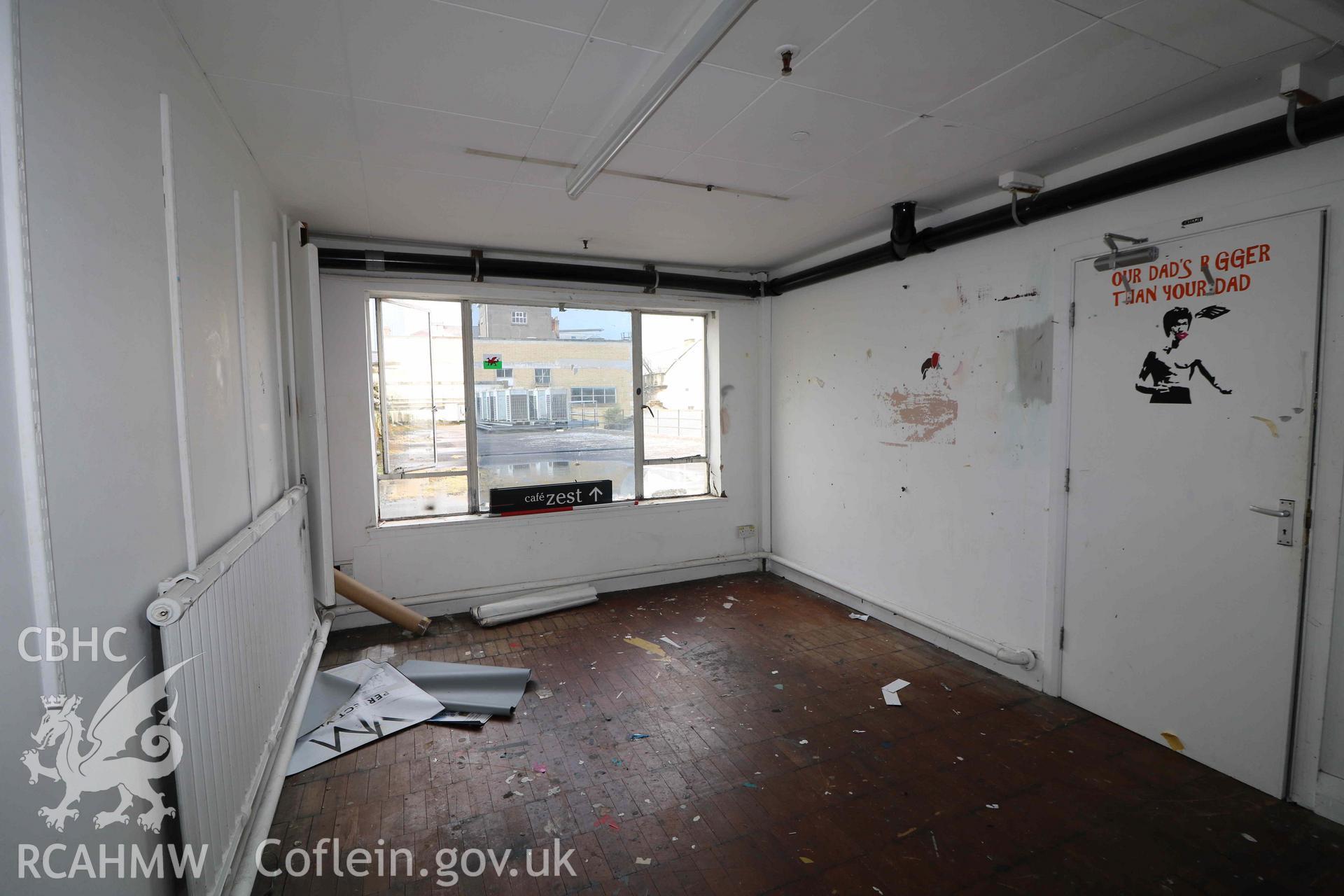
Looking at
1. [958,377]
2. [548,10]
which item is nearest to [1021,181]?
[958,377]

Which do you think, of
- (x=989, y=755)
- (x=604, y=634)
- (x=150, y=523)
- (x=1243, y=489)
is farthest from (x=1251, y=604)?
(x=150, y=523)

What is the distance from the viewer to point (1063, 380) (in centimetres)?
312

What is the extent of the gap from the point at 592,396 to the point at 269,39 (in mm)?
3411

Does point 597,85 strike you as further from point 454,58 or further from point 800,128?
point 800,128

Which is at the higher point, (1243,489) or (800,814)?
(1243,489)

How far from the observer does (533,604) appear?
179 inches

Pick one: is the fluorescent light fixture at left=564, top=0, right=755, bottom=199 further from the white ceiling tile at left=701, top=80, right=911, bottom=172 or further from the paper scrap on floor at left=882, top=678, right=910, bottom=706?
the paper scrap on floor at left=882, top=678, right=910, bottom=706

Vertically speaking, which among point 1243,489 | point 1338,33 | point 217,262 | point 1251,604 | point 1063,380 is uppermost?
point 1338,33

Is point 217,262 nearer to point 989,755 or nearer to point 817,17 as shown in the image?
point 817,17

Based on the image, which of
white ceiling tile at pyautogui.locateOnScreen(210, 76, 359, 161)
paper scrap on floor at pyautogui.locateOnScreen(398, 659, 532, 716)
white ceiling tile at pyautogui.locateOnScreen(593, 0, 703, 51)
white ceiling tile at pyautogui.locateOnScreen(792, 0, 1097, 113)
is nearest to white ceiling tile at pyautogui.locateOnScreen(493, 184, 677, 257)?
white ceiling tile at pyautogui.locateOnScreen(210, 76, 359, 161)

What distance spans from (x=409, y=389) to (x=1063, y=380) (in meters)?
4.35

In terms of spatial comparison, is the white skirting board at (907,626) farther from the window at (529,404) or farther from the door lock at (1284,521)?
the door lock at (1284,521)

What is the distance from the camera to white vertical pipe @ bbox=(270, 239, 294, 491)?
319cm

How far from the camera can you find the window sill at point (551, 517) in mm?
4461
